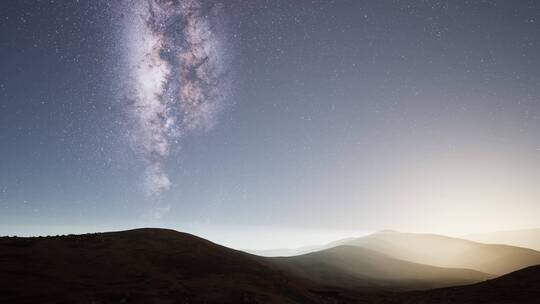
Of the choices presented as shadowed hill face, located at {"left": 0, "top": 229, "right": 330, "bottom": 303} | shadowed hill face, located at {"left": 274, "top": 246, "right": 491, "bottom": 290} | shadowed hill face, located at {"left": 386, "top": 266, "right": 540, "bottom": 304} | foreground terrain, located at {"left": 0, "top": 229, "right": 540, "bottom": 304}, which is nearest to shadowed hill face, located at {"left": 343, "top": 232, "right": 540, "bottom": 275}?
shadowed hill face, located at {"left": 274, "top": 246, "right": 491, "bottom": 290}

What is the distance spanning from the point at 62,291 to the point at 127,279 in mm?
3607

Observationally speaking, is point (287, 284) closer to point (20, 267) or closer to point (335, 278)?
point (20, 267)

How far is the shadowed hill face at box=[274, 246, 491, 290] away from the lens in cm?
6308

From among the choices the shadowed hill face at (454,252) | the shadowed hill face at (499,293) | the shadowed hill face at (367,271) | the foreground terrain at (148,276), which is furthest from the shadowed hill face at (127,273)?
the shadowed hill face at (454,252)

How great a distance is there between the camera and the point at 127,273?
709 inches

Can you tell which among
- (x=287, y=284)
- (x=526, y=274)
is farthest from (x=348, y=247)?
(x=287, y=284)

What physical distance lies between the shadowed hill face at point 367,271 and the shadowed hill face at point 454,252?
104 feet

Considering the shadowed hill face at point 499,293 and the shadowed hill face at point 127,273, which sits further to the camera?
the shadowed hill face at point 499,293

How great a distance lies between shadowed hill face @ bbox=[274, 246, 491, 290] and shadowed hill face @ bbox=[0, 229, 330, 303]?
133 feet

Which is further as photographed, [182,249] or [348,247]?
[348,247]

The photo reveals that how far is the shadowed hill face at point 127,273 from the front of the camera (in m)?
14.2

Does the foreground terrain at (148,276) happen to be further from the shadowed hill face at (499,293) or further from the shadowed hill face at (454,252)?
the shadowed hill face at (454,252)

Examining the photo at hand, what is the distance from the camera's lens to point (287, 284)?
74.3ft

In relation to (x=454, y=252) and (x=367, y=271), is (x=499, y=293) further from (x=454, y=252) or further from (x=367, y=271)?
(x=454, y=252)
